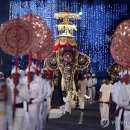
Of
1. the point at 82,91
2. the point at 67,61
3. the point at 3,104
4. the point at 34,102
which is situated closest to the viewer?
the point at 3,104

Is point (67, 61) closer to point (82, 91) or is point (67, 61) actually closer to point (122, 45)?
point (82, 91)

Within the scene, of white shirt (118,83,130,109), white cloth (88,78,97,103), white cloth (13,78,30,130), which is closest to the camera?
white cloth (13,78,30,130)

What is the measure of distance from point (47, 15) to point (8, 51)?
30.9 metres

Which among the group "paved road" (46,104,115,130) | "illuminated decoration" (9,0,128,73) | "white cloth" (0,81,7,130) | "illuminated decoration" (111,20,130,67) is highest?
"illuminated decoration" (9,0,128,73)

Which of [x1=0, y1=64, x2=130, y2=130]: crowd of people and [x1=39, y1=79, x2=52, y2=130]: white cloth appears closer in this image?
[x1=0, y1=64, x2=130, y2=130]: crowd of people

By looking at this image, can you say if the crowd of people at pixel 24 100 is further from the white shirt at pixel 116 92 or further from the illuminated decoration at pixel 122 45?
the illuminated decoration at pixel 122 45

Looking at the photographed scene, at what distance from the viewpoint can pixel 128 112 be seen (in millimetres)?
14977

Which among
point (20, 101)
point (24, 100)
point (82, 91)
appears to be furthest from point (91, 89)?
point (20, 101)

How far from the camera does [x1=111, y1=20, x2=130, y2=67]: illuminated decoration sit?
1566cm

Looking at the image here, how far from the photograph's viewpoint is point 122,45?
1579 cm

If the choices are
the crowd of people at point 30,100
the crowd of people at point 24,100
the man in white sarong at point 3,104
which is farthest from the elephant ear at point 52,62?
the man in white sarong at point 3,104

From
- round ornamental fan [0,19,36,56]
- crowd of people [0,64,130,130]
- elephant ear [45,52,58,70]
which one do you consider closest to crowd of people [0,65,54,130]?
crowd of people [0,64,130,130]

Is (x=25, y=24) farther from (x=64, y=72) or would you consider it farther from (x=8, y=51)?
(x=64, y=72)

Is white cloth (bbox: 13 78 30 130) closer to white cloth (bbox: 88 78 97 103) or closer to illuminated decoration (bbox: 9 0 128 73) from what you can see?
white cloth (bbox: 88 78 97 103)
